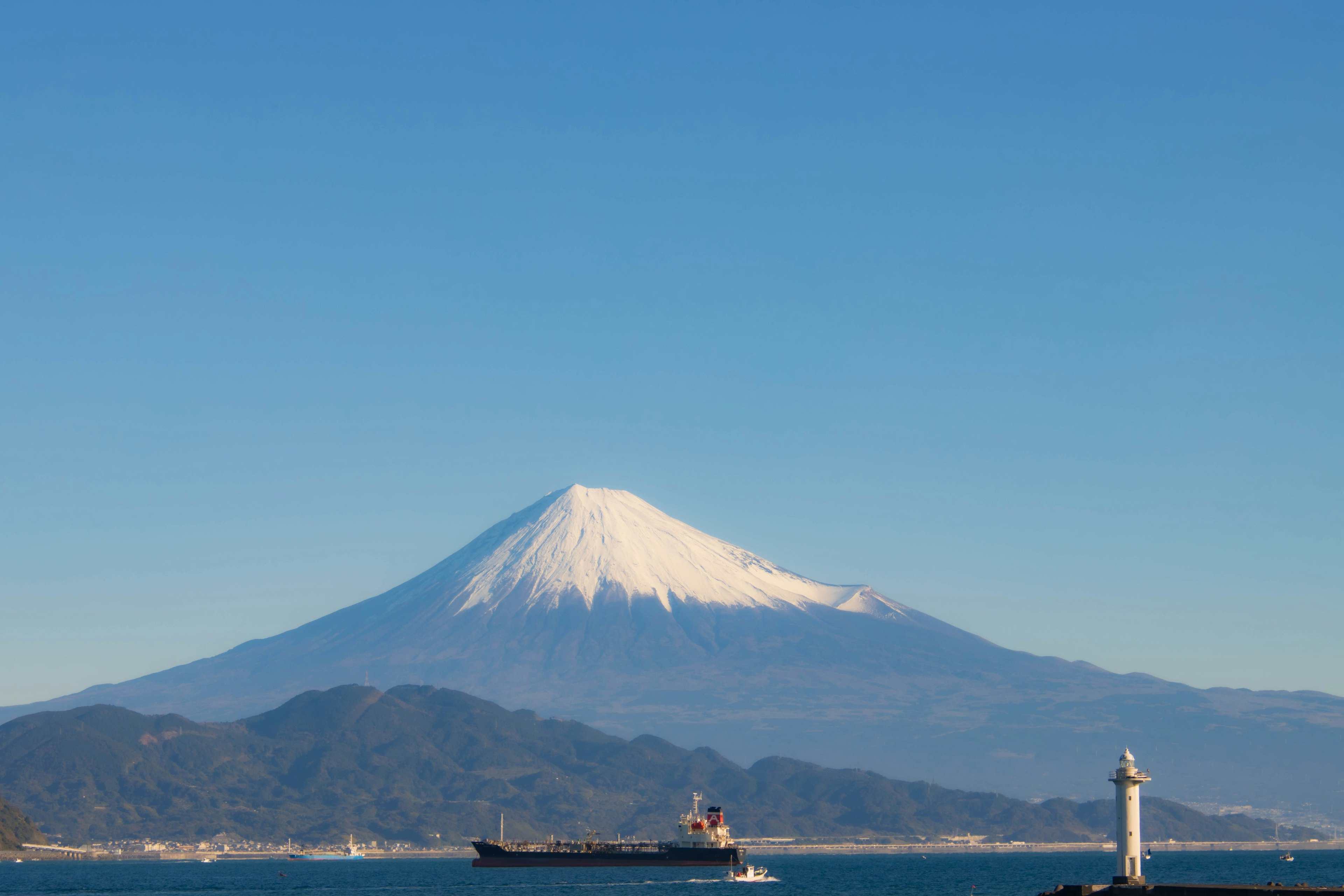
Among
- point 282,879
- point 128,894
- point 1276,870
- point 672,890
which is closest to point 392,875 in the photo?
point 282,879

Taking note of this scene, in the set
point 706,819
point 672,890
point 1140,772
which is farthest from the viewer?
point 706,819

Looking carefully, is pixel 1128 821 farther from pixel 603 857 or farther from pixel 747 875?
pixel 603 857

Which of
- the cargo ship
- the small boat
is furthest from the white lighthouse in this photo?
the cargo ship

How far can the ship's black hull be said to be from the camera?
6565 inches

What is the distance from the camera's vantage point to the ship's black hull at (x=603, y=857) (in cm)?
16675

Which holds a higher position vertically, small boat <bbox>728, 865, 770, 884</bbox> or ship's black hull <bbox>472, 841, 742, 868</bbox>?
small boat <bbox>728, 865, 770, 884</bbox>

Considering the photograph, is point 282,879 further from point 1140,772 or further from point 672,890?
point 1140,772

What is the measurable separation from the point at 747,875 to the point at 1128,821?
78021 millimetres

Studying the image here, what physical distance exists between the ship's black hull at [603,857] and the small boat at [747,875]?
19.7 metres

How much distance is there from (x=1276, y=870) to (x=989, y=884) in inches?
2552

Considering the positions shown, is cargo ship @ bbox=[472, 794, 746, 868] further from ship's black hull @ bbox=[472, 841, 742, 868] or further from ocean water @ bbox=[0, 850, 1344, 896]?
ocean water @ bbox=[0, 850, 1344, 896]

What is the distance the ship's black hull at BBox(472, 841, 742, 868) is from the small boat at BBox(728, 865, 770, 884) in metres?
19.7

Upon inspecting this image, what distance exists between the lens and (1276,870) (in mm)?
188375

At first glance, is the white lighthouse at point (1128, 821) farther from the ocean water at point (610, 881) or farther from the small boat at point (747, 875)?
the small boat at point (747, 875)
